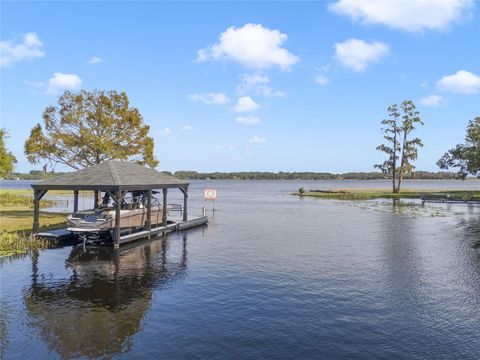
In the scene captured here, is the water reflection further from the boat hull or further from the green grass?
the green grass

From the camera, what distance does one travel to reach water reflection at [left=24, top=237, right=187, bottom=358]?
37.0ft

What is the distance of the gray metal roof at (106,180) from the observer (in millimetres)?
24984

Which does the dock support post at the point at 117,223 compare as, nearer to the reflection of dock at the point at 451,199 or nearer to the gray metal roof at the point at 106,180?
the gray metal roof at the point at 106,180

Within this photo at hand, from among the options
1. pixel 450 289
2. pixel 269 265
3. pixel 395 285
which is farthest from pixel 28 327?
pixel 450 289

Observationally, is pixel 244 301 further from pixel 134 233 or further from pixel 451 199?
pixel 451 199

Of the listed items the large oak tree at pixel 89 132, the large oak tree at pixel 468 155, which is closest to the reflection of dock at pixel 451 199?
the large oak tree at pixel 468 155

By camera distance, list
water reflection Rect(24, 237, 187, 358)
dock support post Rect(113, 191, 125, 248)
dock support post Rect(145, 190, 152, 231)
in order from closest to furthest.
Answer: water reflection Rect(24, 237, 187, 358)
dock support post Rect(113, 191, 125, 248)
dock support post Rect(145, 190, 152, 231)

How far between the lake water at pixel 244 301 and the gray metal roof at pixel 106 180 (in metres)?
3.99

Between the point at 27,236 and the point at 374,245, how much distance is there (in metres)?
23.4

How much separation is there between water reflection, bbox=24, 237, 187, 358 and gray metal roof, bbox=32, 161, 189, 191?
4.19 m

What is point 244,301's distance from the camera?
15.0 metres

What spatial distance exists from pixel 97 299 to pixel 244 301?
218 inches

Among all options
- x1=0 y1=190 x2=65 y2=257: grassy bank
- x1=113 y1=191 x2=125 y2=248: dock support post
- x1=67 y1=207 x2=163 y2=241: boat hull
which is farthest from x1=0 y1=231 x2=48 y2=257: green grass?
x1=113 y1=191 x2=125 y2=248: dock support post

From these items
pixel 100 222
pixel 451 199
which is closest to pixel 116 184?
pixel 100 222
